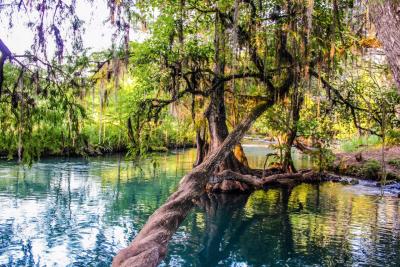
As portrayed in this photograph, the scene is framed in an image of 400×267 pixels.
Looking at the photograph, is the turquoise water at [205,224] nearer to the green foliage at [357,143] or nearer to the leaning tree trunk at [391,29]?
the leaning tree trunk at [391,29]

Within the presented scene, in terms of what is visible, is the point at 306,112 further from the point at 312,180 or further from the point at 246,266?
the point at 246,266

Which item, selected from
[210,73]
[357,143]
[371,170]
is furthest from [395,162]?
[210,73]

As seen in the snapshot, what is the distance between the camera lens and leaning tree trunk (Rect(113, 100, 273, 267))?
522 cm

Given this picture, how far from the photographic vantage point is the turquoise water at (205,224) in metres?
10.6

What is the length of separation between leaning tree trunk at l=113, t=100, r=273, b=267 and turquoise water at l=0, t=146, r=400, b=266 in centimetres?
256

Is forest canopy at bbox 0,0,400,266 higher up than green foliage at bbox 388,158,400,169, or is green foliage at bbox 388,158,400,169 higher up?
forest canopy at bbox 0,0,400,266

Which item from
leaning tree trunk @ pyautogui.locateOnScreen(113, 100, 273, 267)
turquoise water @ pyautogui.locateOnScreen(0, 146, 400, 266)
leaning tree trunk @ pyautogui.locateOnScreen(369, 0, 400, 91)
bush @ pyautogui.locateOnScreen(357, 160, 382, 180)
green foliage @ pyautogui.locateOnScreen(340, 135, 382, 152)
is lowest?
turquoise water @ pyautogui.locateOnScreen(0, 146, 400, 266)

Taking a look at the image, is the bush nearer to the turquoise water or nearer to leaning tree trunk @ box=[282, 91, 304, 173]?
the turquoise water

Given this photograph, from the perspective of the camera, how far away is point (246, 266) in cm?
1027

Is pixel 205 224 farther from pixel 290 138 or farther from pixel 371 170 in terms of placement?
pixel 371 170

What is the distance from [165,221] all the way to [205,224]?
784cm

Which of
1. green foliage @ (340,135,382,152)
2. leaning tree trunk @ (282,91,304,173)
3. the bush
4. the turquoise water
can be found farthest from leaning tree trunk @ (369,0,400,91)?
green foliage @ (340,135,382,152)

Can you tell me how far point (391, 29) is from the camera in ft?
13.3


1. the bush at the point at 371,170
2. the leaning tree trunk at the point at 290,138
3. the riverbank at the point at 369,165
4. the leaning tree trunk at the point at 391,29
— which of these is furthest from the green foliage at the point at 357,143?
the leaning tree trunk at the point at 391,29
